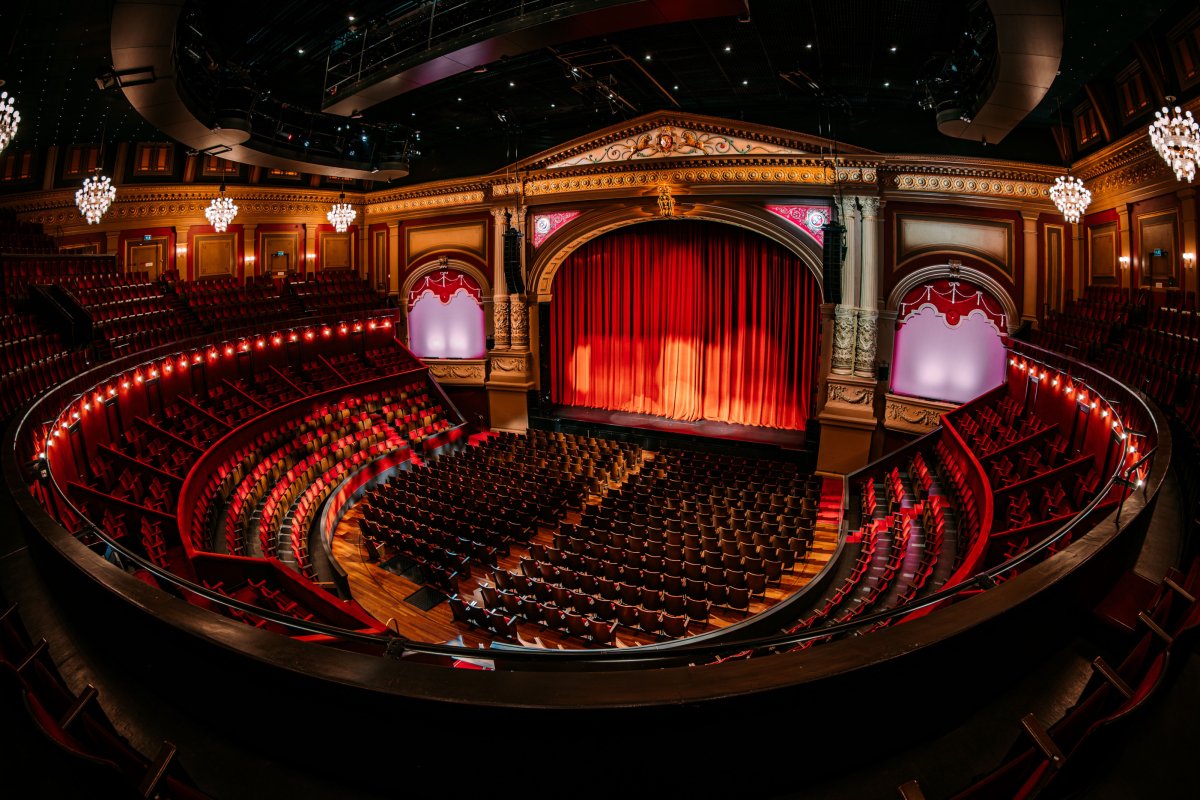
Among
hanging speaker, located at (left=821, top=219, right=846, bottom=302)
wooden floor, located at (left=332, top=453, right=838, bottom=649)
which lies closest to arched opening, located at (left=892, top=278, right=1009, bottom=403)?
hanging speaker, located at (left=821, top=219, right=846, bottom=302)

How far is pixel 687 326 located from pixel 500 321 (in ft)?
14.3

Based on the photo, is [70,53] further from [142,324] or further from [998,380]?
[998,380]

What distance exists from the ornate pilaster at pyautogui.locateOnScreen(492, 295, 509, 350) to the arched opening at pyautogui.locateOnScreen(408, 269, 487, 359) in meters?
0.45

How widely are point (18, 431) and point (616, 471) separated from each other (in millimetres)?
8749

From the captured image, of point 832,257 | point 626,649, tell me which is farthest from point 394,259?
point 626,649

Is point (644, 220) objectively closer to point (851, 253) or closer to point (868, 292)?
point (851, 253)

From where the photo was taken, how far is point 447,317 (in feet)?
52.6

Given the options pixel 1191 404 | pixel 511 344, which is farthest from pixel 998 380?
pixel 511 344

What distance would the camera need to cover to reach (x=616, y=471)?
40.0 feet

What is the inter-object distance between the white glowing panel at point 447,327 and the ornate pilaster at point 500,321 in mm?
571

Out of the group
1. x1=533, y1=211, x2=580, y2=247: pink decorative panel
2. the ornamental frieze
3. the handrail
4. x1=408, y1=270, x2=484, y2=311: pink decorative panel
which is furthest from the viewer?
x1=408, y1=270, x2=484, y2=311: pink decorative panel

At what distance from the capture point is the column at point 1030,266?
432 inches

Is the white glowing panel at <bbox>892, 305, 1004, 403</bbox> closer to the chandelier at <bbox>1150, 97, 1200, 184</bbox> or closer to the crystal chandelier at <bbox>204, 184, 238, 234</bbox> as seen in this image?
the chandelier at <bbox>1150, 97, 1200, 184</bbox>

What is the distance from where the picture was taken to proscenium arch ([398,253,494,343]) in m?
15.2
